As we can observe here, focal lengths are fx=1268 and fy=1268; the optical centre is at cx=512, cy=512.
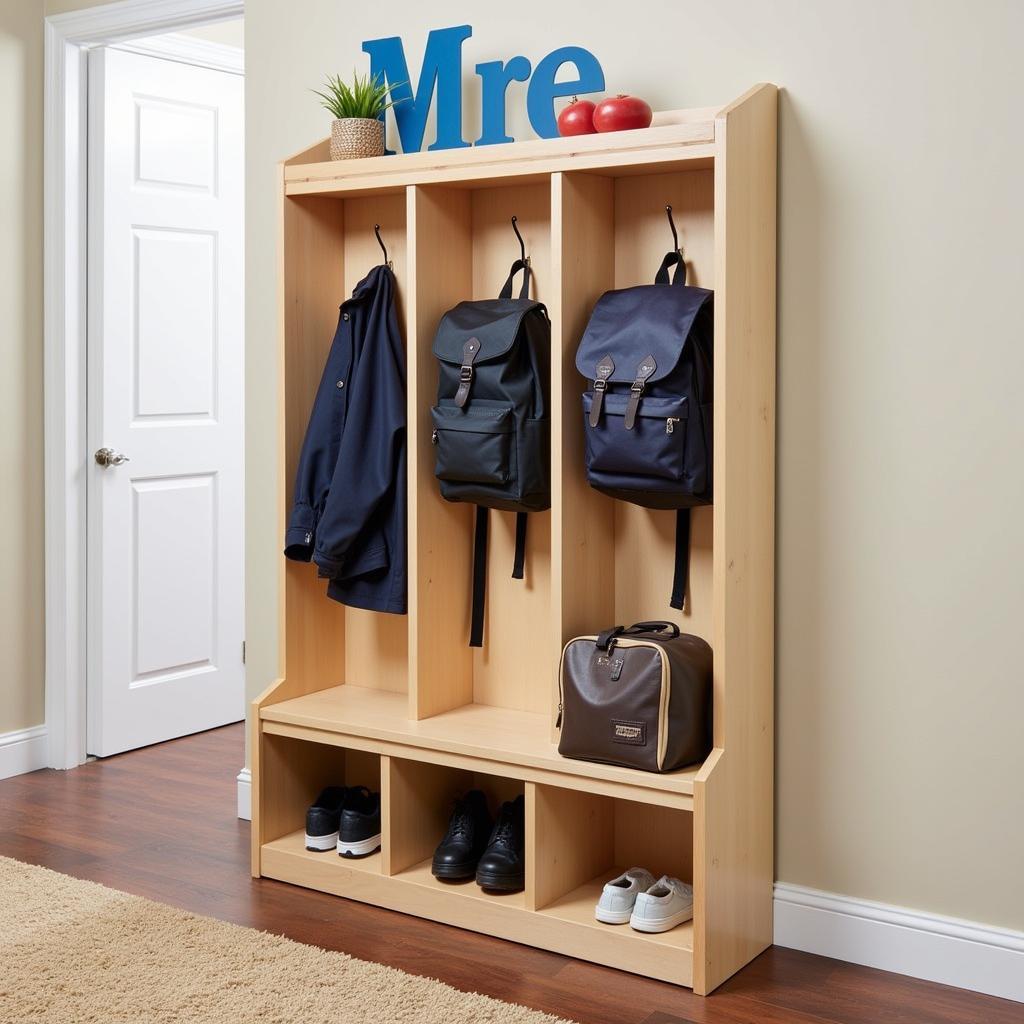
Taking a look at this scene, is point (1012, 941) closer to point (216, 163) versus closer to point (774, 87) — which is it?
point (774, 87)

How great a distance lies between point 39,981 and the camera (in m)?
2.48

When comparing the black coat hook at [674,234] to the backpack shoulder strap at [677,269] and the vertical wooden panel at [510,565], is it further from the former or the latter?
the vertical wooden panel at [510,565]

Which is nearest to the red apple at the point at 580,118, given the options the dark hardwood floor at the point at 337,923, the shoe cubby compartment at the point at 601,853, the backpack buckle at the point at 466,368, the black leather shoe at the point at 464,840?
the backpack buckle at the point at 466,368

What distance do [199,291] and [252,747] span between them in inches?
72.8

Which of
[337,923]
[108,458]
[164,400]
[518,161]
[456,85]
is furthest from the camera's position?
[164,400]

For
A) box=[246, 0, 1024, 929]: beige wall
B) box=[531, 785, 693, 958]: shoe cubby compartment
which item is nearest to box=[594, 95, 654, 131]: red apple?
box=[246, 0, 1024, 929]: beige wall

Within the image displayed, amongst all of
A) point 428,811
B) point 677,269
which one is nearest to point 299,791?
point 428,811

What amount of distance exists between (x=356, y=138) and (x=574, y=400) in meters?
0.86

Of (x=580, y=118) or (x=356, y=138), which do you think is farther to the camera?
(x=356, y=138)

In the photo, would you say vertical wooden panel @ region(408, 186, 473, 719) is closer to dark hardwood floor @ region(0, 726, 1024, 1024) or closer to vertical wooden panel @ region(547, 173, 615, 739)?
vertical wooden panel @ region(547, 173, 615, 739)

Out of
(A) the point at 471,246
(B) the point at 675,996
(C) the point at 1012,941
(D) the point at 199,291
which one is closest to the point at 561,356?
(A) the point at 471,246

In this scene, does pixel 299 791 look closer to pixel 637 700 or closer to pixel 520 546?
pixel 520 546

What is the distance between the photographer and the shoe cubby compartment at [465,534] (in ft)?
9.68

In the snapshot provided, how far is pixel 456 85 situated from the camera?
2998 mm
